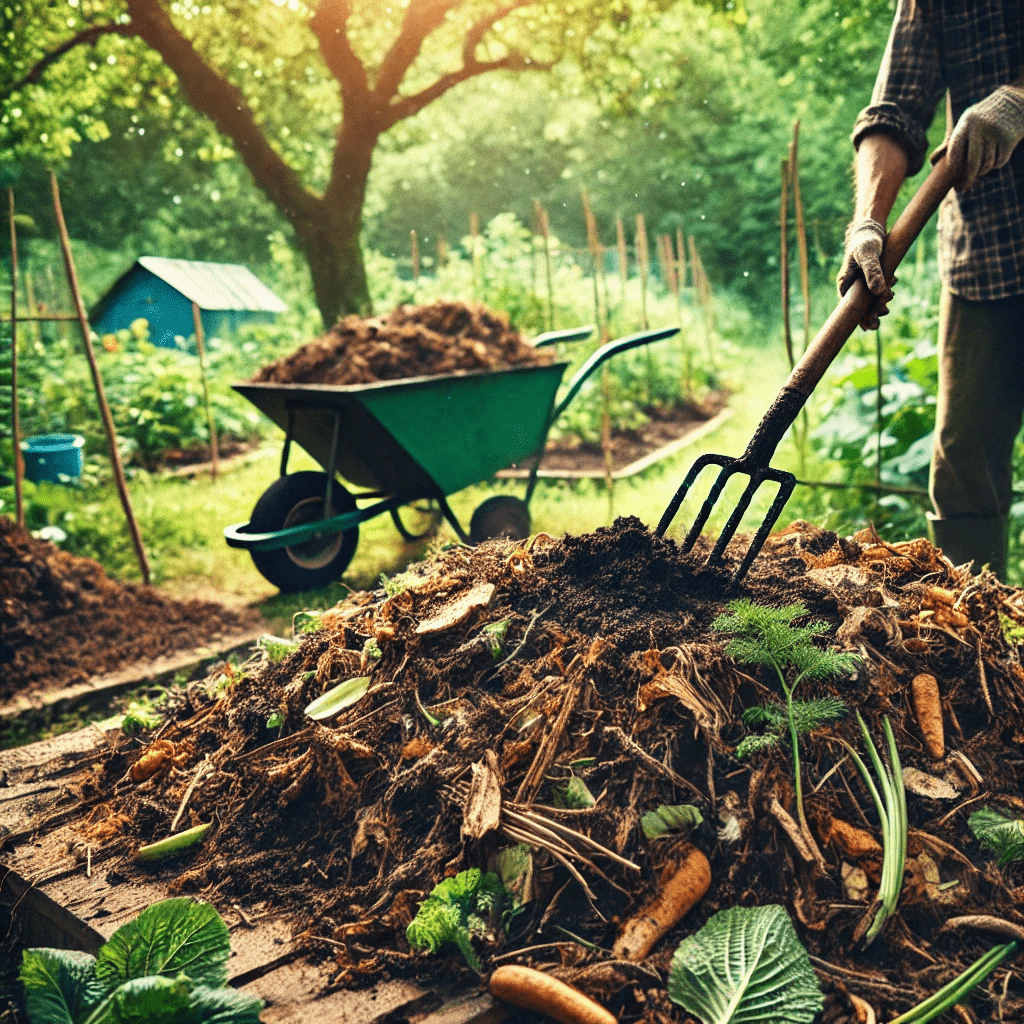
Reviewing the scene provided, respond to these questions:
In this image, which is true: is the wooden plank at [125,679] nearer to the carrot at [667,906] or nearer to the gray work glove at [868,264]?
the carrot at [667,906]

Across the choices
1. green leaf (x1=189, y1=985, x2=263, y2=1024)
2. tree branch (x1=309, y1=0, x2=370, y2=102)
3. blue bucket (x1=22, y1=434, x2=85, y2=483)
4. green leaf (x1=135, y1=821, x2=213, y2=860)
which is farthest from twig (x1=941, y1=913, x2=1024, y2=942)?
tree branch (x1=309, y1=0, x2=370, y2=102)

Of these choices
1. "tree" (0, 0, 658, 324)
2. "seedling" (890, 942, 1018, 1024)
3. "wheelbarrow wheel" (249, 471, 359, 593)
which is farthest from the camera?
"tree" (0, 0, 658, 324)

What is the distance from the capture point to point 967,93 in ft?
8.33

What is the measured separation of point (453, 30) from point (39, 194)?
8332mm

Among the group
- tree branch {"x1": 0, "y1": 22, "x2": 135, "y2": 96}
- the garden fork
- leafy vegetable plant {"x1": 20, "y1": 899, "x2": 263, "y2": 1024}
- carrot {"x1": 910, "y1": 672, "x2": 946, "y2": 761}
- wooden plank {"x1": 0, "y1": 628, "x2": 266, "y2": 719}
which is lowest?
wooden plank {"x1": 0, "y1": 628, "x2": 266, "y2": 719}

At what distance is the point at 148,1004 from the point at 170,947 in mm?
117

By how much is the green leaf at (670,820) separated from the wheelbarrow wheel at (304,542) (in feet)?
8.57

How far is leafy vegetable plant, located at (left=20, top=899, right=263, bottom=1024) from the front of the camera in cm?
132

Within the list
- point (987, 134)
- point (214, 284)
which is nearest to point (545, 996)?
point (987, 134)

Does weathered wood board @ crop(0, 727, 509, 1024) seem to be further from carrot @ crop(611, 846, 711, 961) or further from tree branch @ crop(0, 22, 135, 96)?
tree branch @ crop(0, 22, 135, 96)

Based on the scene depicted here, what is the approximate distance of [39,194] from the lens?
14.8 m

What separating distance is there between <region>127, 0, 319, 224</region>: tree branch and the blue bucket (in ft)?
10.3

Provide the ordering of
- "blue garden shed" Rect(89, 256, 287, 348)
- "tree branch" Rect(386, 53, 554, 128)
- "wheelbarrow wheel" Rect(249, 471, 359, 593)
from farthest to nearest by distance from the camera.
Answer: "tree branch" Rect(386, 53, 554, 128) < "blue garden shed" Rect(89, 256, 287, 348) < "wheelbarrow wheel" Rect(249, 471, 359, 593)

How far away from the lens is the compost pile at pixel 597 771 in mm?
1472
